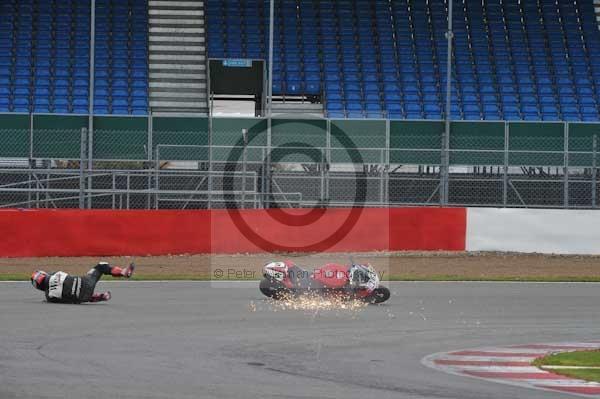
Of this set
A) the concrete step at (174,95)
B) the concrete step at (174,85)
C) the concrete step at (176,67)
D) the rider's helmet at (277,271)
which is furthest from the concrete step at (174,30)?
the rider's helmet at (277,271)

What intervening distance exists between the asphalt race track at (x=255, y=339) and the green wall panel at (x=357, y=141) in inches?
296

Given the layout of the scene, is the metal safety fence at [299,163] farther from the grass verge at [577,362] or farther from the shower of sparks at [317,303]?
the grass verge at [577,362]

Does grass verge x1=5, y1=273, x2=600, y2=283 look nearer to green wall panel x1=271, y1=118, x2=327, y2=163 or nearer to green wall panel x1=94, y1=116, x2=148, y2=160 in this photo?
green wall panel x1=271, y1=118, x2=327, y2=163

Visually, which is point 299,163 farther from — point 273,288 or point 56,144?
point 273,288

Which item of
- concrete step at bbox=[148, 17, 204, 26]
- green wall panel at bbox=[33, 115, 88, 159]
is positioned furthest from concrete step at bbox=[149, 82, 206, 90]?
green wall panel at bbox=[33, 115, 88, 159]

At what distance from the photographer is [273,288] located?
13422mm

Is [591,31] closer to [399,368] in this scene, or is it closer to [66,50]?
[66,50]

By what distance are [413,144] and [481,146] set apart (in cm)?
150

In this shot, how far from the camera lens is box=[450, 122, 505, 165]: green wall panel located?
78.7 ft

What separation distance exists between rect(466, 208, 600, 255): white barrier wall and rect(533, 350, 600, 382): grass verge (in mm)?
12764

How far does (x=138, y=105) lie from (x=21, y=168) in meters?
7.49

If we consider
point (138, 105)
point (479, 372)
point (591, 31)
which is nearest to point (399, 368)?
point (479, 372)

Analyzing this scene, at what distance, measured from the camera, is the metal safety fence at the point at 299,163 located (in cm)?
2316

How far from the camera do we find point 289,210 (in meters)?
22.5
